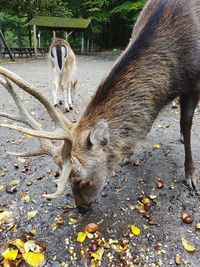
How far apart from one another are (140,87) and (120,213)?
1.25 meters

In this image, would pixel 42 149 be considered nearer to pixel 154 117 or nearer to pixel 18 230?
pixel 18 230

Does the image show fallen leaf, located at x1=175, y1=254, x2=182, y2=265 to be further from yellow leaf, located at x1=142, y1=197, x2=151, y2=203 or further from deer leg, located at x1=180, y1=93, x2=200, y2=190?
deer leg, located at x1=180, y1=93, x2=200, y2=190

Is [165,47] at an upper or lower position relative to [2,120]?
upper

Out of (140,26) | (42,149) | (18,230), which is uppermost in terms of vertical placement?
(140,26)

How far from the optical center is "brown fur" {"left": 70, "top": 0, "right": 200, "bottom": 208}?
2.45m

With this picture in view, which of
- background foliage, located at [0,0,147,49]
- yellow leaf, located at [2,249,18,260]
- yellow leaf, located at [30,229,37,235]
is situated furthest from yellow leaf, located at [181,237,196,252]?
background foliage, located at [0,0,147,49]

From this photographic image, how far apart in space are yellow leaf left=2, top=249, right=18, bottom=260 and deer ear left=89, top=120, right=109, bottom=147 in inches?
43.6

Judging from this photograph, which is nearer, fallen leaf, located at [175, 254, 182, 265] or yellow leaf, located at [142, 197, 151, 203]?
fallen leaf, located at [175, 254, 182, 265]

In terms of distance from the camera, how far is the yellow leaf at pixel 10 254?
232 centimetres

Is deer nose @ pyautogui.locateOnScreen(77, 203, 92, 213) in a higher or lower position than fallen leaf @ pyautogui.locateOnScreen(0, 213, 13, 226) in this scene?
higher

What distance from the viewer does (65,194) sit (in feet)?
10.2

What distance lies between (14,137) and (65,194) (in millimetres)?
1903

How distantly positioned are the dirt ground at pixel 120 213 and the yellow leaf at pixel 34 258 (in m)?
0.05

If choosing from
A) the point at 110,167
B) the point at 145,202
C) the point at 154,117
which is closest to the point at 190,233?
the point at 145,202
